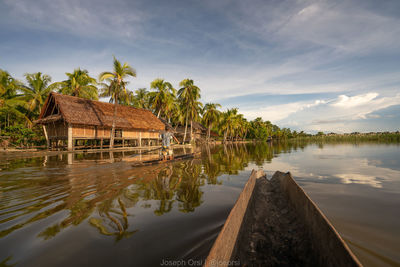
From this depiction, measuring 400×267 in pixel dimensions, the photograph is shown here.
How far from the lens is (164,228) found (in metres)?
3.17

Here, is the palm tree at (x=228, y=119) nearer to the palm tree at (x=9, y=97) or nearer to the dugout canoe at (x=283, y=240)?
the palm tree at (x=9, y=97)

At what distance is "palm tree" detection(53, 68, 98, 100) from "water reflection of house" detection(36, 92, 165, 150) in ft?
15.4

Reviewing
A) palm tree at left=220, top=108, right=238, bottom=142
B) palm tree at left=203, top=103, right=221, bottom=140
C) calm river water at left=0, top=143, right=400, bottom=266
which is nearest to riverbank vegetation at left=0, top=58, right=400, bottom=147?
palm tree at left=203, top=103, right=221, bottom=140

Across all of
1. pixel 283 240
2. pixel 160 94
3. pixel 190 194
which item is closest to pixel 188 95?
pixel 160 94

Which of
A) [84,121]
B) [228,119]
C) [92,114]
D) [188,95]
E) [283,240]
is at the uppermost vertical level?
[188,95]

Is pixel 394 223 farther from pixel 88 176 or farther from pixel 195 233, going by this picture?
pixel 88 176

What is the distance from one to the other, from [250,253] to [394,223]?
3.34m

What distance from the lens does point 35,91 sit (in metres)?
25.8

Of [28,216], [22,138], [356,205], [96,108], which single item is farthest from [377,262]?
[22,138]

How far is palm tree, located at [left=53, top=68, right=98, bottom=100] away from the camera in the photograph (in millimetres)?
25531

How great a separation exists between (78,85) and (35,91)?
6523 millimetres

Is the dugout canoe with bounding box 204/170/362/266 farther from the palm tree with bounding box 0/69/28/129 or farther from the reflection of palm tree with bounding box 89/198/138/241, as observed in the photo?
the palm tree with bounding box 0/69/28/129

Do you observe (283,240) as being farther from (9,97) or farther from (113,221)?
(9,97)

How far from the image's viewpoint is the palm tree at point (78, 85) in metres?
25.5
